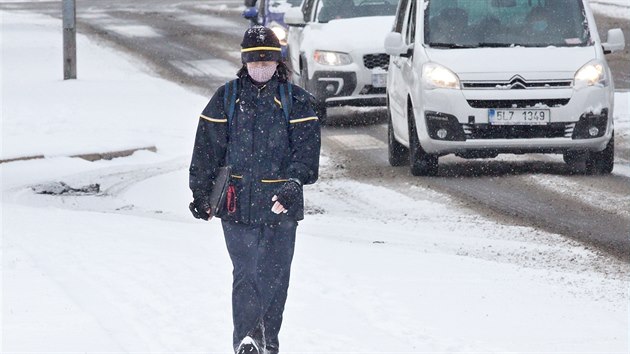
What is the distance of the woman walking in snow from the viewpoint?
670 centimetres

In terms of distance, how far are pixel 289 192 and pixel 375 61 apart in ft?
38.7

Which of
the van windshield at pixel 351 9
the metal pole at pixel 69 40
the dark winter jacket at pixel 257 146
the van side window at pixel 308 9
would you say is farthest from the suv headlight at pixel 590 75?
the metal pole at pixel 69 40

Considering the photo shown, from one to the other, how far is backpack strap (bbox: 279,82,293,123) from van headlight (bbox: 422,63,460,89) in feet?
22.9

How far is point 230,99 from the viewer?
22.1ft

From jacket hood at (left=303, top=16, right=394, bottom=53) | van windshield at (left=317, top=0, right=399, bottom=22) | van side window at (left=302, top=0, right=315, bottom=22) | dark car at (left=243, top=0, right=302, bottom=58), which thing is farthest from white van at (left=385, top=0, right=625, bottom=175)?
dark car at (left=243, top=0, right=302, bottom=58)

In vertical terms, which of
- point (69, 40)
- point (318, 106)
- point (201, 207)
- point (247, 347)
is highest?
point (201, 207)

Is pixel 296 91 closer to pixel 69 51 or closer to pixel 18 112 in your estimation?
pixel 18 112

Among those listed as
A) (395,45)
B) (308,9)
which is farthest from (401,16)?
(308,9)

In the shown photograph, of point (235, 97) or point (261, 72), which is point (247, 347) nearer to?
point (235, 97)

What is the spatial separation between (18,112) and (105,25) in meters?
18.7

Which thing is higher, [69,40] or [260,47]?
[260,47]

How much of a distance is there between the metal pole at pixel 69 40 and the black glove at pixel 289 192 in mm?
16368

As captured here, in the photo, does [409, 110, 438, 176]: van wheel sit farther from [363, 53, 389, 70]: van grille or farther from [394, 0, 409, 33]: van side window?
[363, 53, 389, 70]: van grille

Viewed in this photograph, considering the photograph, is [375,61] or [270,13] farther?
[270,13]
